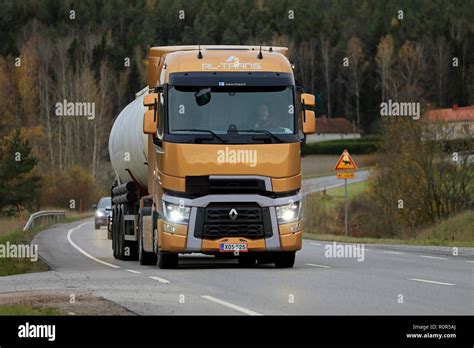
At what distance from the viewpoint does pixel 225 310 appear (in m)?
14.2

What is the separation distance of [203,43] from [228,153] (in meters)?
153

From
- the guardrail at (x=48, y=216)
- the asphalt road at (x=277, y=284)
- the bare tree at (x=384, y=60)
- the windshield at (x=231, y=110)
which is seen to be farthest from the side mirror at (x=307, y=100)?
the bare tree at (x=384, y=60)

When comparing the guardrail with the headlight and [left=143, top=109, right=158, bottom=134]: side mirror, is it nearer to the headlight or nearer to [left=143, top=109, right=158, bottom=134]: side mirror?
[left=143, top=109, right=158, bottom=134]: side mirror

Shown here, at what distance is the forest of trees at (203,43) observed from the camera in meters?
126

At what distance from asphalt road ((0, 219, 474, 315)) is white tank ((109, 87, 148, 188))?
2.04 meters

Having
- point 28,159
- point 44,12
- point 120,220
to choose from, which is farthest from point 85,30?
point 120,220

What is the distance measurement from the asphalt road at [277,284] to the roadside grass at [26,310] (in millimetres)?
958

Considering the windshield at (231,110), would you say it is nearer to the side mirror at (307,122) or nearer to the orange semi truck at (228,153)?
the orange semi truck at (228,153)

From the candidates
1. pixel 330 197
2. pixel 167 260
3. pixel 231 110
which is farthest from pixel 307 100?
pixel 330 197

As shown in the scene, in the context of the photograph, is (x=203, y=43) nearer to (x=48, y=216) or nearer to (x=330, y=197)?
(x=330, y=197)

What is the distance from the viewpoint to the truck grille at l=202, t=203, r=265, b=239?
22094 mm

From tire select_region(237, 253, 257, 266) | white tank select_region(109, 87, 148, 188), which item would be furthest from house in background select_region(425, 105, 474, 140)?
tire select_region(237, 253, 257, 266)

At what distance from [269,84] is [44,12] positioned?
6847 inches

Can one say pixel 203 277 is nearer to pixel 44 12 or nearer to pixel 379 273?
pixel 379 273
